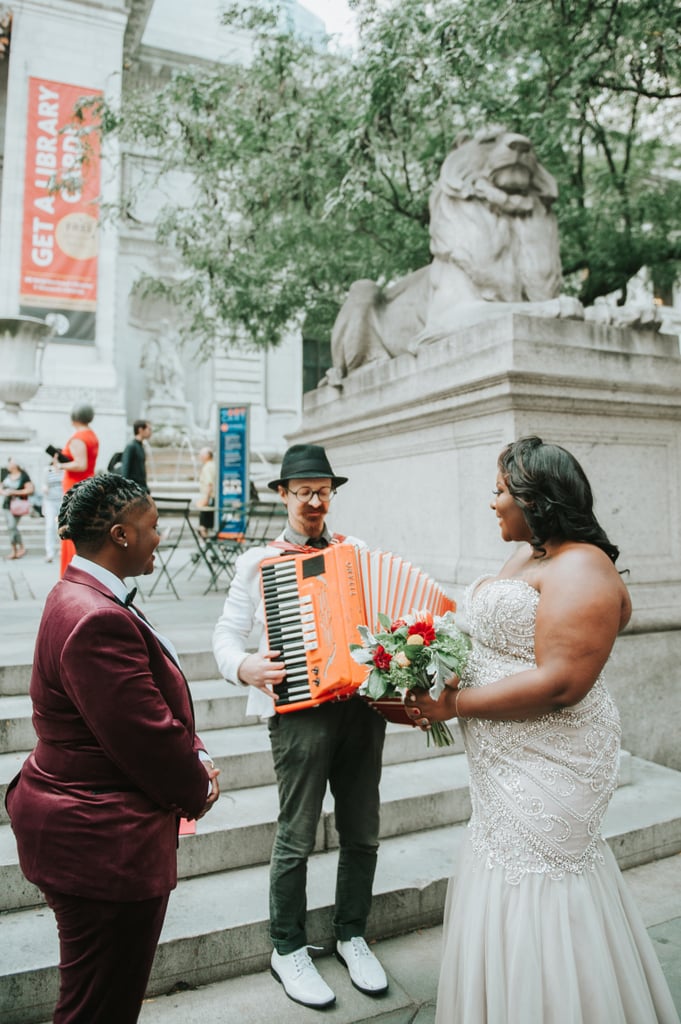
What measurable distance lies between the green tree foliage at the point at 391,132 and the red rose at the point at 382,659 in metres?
6.24

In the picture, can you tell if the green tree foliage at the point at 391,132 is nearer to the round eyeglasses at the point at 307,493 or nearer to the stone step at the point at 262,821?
the round eyeglasses at the point at 307,493

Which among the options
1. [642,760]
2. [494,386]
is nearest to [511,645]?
[494,386]

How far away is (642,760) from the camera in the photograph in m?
4.99

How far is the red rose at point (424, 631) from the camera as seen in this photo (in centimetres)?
220

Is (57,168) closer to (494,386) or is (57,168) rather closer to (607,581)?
(494,386)

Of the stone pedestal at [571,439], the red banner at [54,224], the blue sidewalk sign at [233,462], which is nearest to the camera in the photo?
the stone pedestal at [571,439]

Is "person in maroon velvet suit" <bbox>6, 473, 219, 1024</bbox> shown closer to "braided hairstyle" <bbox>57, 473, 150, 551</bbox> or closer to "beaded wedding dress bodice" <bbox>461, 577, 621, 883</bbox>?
"braided hairstyle" <bbox>57, 473, 150, 551</bbox>

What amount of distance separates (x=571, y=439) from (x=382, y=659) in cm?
329

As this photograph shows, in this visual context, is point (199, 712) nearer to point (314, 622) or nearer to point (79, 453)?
point (314, 622)

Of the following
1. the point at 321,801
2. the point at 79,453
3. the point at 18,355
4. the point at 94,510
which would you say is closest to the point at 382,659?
the point at 321,801

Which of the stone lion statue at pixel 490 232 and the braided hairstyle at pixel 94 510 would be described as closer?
the braided hairstyle at pixel 94 510

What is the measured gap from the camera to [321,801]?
277cm

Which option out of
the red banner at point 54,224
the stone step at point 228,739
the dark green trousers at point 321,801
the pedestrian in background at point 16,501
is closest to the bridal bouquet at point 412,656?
the dark green trousers at point 321,801

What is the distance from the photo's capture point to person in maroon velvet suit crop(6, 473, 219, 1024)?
1731mm
